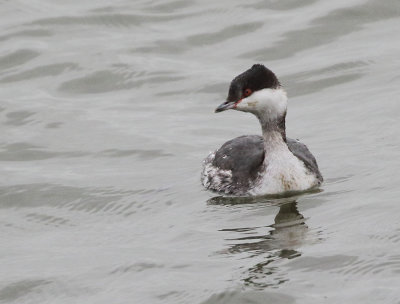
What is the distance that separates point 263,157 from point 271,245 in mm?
2231

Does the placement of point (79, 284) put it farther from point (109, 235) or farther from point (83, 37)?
point (83, 37)

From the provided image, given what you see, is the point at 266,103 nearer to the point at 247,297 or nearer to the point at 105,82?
the point at 247,297

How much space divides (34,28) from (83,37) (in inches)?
41.9

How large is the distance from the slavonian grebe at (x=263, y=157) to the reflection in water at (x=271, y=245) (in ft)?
1.75

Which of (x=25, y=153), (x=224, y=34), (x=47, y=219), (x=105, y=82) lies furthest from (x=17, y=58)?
(x=47, y=219)

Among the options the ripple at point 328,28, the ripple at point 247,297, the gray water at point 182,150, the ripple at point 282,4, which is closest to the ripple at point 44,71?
the gray water at point 182,150

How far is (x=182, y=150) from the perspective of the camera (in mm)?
13695

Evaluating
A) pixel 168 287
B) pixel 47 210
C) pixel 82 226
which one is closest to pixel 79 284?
pixel 168 287

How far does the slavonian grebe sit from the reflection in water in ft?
1.75

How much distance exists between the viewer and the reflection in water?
912cm

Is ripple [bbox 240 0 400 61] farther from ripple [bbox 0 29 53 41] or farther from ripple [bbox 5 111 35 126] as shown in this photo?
ripple [bbox 5 111 35 126]

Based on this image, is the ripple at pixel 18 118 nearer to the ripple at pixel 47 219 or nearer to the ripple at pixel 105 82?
the ripple at pixel 105 82

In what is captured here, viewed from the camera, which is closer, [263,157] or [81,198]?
[263,157]

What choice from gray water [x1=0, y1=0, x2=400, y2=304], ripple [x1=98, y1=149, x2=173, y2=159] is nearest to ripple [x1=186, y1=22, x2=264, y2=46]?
gray water [x1=0, y1=0, x2=400, y2=304]
